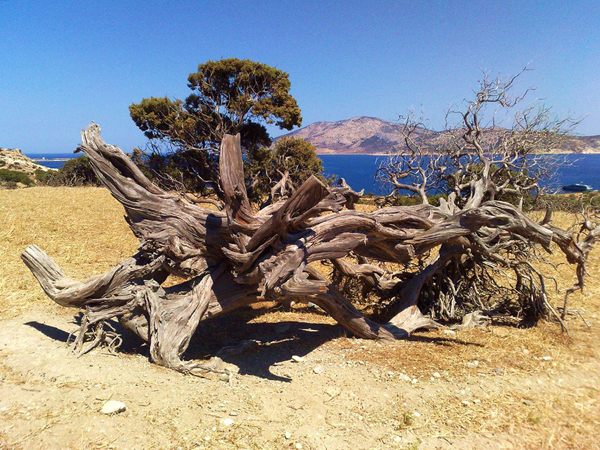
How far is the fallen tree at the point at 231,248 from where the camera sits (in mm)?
5121

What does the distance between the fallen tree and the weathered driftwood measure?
0.05 feet

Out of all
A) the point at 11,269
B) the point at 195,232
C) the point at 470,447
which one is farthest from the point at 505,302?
the point at 11,269

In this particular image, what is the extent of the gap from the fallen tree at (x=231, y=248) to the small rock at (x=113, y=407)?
1065 millimetres

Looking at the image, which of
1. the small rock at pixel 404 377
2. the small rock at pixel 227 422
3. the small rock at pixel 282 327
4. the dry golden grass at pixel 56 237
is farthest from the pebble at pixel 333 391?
the dry golden grass at pixel 56 237

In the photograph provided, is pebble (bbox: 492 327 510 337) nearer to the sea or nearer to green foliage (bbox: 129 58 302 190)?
the sea

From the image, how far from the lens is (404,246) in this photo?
20.3 ft

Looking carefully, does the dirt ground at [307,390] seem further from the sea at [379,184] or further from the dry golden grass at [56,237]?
the sea at [379,184]

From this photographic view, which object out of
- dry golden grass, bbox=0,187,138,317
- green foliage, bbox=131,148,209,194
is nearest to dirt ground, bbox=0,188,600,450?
dry golden grass, bbox=0,187,138,317

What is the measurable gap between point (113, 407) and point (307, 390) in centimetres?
212

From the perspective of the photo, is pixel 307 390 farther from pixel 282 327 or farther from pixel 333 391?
pixel 282 327

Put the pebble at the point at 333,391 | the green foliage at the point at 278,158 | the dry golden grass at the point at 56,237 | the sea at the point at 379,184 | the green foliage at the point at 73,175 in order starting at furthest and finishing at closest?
the green foliage at the point at 73,175
the green foliage at the point at 278,158
the sea at the point at 379,184
the dry golden grass at the point at 56,237
the pebble at the point at 333,391

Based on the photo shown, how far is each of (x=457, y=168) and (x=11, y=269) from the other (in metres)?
9.58

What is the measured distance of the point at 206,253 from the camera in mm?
5684

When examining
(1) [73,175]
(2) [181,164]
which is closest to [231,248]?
(2) [181,164]
